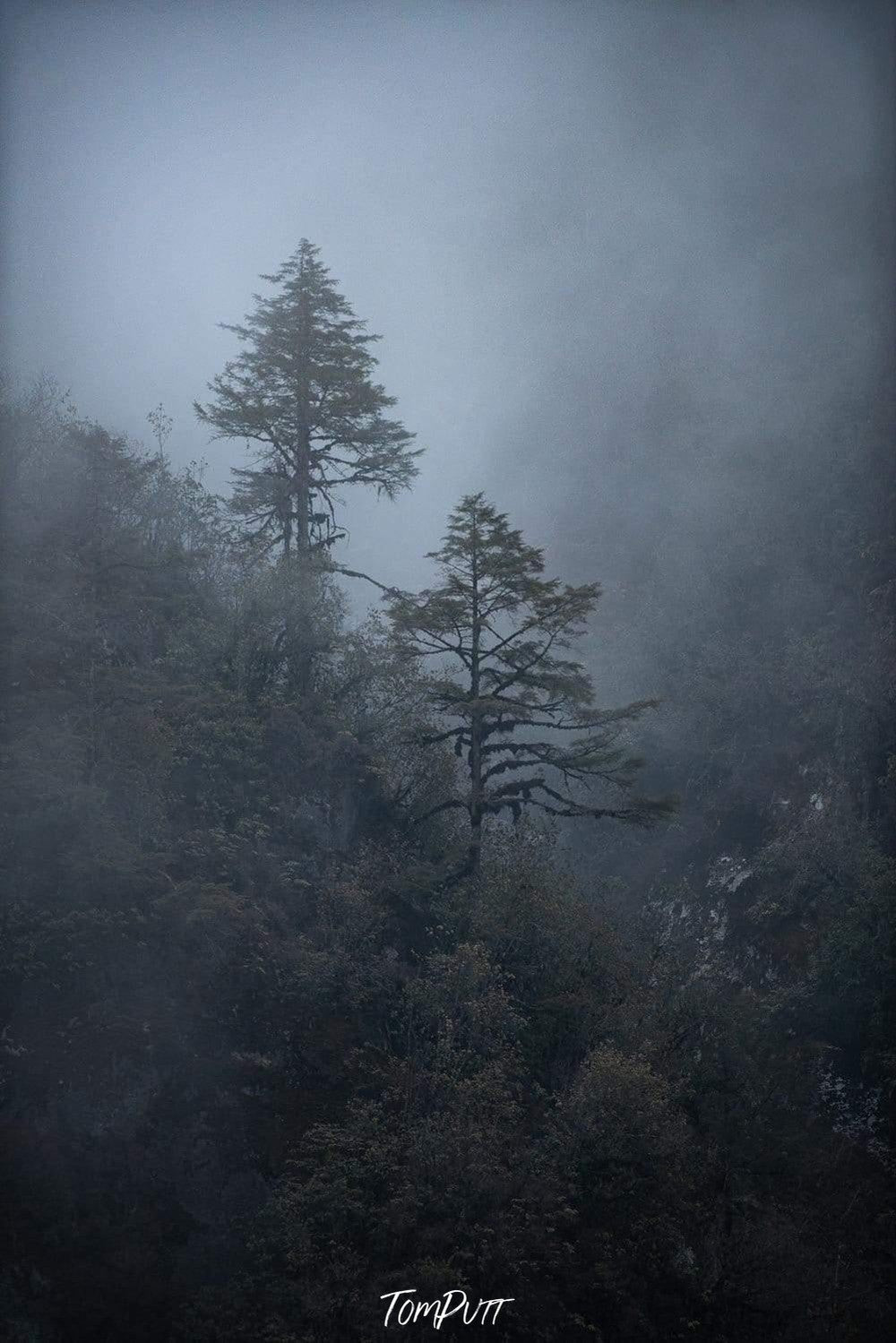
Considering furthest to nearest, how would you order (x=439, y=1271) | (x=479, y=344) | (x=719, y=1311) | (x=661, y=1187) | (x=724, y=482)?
(x=479, y=344) < (x=724, y=482) < (x=661, y=1187) < (x=719, y=1311) < (x=439, y=1271)

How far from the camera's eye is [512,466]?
1991 inches

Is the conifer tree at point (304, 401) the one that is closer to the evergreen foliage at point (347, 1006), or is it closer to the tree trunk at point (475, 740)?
the evergreen foliage at point (347, 1006)

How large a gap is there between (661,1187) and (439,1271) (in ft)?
13.6

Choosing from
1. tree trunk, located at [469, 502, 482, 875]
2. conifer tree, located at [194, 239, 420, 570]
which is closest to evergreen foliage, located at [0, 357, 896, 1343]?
tree trunk, located at [469, 502, 482, 875]

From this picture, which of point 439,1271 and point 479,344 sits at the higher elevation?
point 479,344

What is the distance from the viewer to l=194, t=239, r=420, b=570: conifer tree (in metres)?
22.5

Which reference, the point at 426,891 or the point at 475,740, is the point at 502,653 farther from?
the point at 426,891

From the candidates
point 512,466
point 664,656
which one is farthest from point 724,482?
point 512,466

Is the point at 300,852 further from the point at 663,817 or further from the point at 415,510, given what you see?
the point at 415,510

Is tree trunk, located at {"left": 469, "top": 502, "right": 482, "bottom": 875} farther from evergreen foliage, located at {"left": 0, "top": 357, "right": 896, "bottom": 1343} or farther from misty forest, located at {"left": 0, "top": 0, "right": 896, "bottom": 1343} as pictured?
evergreen foliage, located at {"left": 0, "top": 357, "right": 896, "bottom": 1343}
